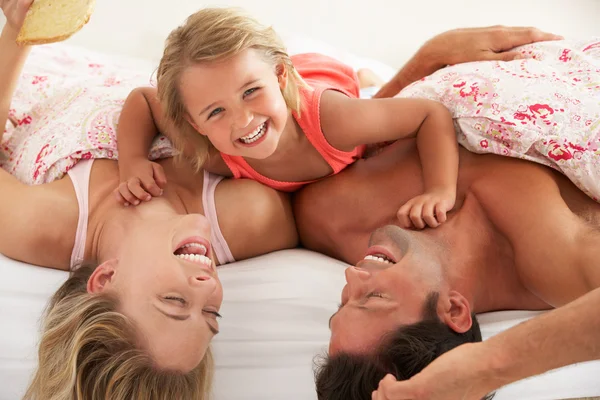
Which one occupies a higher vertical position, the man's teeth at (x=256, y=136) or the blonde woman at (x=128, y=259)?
the man's teeth at (x=256, y=136)

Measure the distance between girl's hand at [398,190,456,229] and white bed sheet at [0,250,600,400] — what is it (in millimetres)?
168

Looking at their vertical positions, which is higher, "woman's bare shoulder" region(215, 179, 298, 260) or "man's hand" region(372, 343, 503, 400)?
"man's hand" region(372, 343, 503, 400)

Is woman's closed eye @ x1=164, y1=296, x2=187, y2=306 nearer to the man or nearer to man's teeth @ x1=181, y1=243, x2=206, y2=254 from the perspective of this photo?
man's teeth @ x1=181, y1=243, x2=206, y2=254

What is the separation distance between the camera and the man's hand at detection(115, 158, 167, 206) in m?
1.12

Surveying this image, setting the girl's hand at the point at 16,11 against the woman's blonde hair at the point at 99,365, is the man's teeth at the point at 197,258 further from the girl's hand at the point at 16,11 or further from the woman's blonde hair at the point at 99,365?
the girl's hand at the point at 16,11

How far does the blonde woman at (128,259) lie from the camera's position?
0.92 meters

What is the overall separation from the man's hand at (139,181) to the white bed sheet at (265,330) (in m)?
0.18

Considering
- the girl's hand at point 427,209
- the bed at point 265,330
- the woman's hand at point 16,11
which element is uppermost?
the woman's hand at point 16,11

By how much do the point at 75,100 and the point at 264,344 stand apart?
2.24 ft

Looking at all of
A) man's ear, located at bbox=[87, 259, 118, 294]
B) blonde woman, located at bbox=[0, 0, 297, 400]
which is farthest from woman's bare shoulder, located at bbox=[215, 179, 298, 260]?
man's ear, located at bbox=[87, 259, 118, 294]

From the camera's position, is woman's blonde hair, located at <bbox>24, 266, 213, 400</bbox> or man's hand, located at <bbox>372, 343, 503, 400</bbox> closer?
man's hand, located at <bbox>372, 343, 503, 400</bbox>

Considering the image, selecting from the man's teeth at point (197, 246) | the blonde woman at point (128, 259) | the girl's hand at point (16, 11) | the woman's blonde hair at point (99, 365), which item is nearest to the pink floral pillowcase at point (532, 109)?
the blonde woman at point (128, 259)

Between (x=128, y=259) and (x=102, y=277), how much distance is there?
0.05m

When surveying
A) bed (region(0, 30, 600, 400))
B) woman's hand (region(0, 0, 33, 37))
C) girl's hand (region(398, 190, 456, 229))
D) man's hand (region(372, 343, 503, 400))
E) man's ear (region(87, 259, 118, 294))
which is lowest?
bed (region(0, 30, 600, 400))
